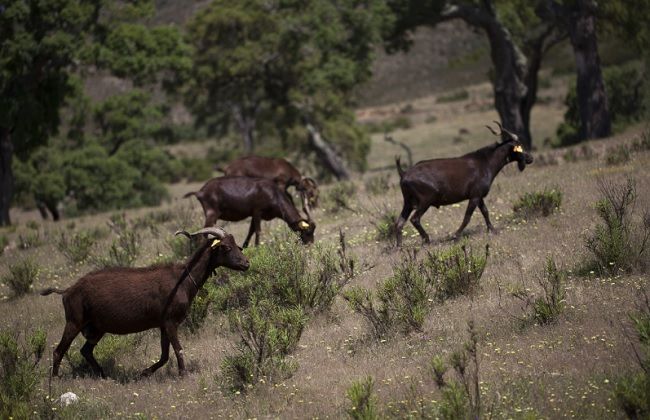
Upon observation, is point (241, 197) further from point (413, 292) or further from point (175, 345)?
point (175, 345)

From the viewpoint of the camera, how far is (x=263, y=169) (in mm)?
19906

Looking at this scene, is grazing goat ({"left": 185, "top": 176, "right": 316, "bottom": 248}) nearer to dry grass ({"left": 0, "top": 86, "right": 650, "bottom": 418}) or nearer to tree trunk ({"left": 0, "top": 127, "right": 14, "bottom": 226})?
dry grass ({"left": 0, "top": 86, "right": 650, "bottom": 418})

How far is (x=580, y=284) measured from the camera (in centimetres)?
1098

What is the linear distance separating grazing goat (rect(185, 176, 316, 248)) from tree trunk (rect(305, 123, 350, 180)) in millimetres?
19190

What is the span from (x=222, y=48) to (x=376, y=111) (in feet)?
127

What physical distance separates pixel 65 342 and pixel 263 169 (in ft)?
32.9

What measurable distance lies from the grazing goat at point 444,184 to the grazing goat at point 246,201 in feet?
7.16

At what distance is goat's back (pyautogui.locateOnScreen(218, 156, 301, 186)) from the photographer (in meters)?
19.6

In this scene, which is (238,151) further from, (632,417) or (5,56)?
(632,417)

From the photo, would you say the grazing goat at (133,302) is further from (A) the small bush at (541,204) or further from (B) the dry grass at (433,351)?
(A) the small bush at (541,204)

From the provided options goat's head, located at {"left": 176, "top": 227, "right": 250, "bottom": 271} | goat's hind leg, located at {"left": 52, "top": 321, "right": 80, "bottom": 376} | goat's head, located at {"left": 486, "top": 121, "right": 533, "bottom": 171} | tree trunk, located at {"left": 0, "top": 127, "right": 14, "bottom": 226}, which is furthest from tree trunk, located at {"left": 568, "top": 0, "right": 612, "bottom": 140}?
goat's hind leg, located at {"left": 52, "top": 321, "right": 80, "bottom": 376}

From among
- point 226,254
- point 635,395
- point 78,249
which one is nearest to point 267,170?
point 78,249

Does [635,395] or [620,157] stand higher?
[635,395]

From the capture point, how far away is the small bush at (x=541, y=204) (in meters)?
15.0
